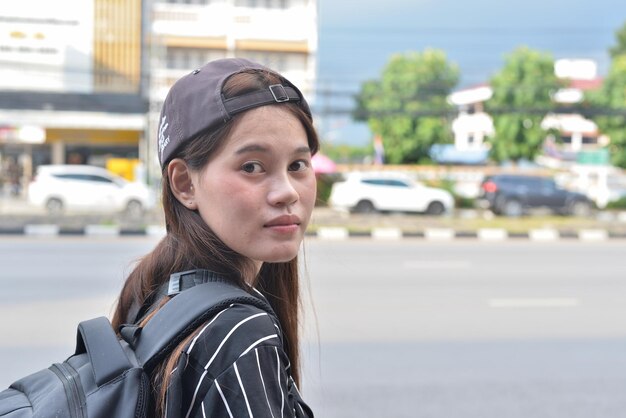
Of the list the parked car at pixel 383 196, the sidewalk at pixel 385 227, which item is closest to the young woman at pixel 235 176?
the sidewalk at pixel 385 227

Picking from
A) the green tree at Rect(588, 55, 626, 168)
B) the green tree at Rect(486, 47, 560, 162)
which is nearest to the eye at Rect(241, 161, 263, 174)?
the green tree at Rect(588, 55, 626, 168)

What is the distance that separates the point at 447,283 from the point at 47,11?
24892 mm

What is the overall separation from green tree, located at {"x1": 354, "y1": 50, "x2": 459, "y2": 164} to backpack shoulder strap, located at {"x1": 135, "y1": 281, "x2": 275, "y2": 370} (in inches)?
1439

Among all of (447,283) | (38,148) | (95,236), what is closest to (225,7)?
(38,148)

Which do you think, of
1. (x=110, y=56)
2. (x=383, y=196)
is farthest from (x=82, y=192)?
(x=110, y=56)

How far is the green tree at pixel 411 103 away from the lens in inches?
1519

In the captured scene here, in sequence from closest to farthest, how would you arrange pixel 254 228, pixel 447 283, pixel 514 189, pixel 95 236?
pixel 254 228, pixel 447 283, pixel 95 236, pixel 514 189

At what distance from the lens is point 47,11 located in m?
29.3

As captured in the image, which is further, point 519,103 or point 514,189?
point 519,103

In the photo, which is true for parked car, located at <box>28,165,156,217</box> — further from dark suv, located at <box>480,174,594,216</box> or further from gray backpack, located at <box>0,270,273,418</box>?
gray backpack, located at <box>0,270,273,418</box>

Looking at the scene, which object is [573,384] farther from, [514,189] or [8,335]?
[514,189]

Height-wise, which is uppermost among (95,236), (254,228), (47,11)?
(47,11)

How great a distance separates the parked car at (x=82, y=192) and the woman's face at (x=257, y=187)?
18.9m

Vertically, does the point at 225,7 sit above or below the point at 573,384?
above
